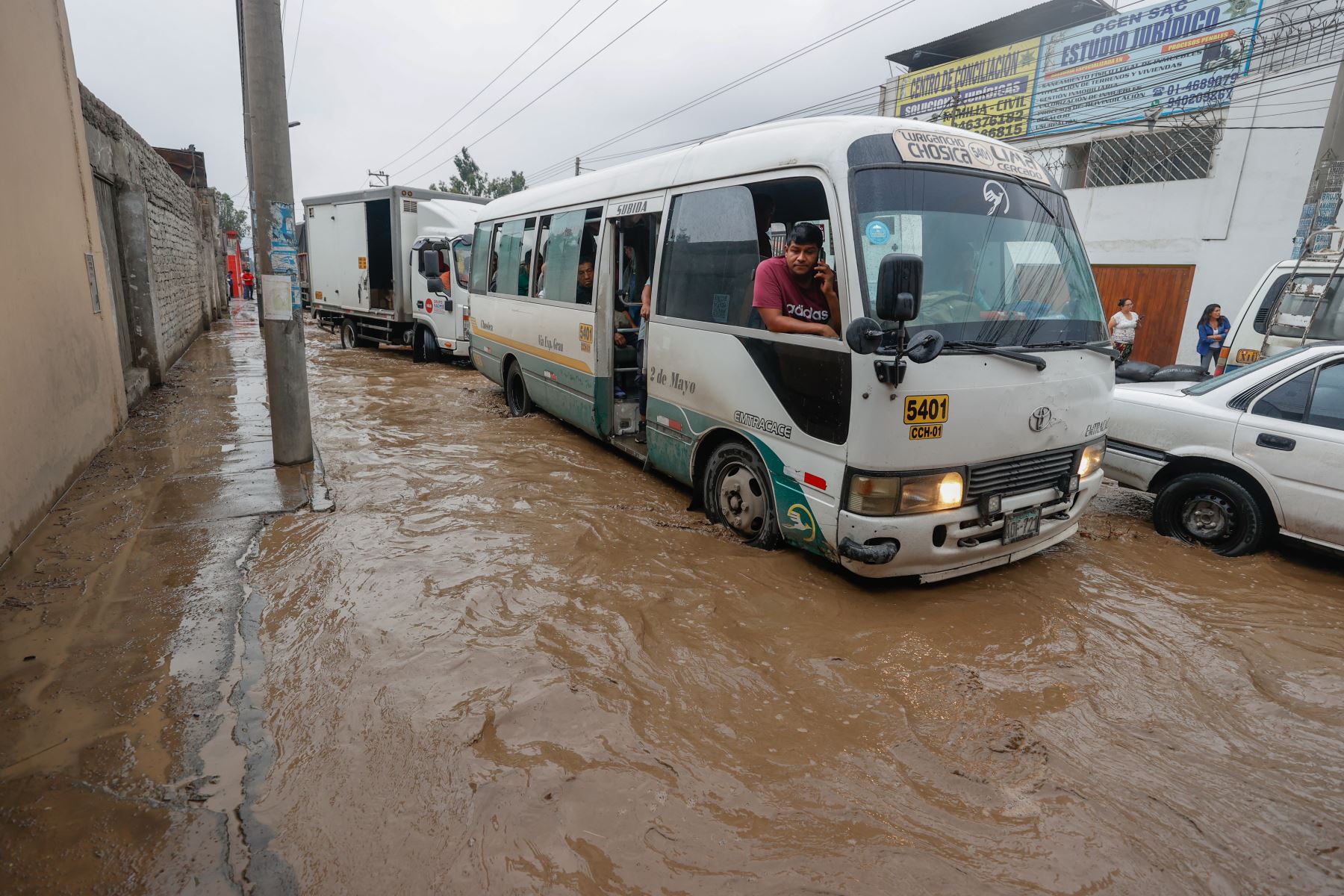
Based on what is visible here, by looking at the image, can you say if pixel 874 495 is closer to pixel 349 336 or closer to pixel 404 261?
pixel 404 261

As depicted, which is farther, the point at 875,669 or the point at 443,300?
the point at 443,300

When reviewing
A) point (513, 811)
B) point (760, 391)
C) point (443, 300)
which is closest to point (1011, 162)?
point (760, 391)

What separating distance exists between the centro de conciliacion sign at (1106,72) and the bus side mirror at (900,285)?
45.6 ft

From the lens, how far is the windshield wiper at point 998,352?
3.67 metres

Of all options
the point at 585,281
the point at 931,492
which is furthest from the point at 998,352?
the point at 585,281

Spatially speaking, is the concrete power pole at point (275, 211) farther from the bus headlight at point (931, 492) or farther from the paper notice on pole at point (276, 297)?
the bus headlight at point (931, 492)

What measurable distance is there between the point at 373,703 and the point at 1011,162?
460cm

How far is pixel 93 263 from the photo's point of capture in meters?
6.60

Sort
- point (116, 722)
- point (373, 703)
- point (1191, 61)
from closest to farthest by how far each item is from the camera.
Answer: point (116, 722) < point (373, 703) < point (1191, 61)

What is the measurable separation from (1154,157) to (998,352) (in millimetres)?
13437

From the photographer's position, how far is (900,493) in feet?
12.1

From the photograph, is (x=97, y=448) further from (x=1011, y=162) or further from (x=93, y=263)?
(x=1011, y=162)

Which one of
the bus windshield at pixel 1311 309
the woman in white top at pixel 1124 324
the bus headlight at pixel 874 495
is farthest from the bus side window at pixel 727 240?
the woman in white top at pixel 1124 324

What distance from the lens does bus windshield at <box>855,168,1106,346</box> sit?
12.2 ft
